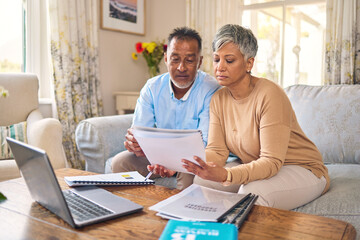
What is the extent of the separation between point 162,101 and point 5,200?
998 millimetres

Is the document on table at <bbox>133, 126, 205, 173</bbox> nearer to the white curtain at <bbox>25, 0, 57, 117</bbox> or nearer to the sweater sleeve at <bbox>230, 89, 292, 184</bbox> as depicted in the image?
the sweater sleeve at <bbox>230, 89, 292, 184</bbox>

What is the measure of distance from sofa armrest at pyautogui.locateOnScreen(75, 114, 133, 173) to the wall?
144 centimetres

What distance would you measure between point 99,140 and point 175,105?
1.63ft

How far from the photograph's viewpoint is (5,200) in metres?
1.05

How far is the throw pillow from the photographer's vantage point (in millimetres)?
2045

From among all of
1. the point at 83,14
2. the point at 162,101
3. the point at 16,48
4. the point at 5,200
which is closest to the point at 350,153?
the point at 162,101

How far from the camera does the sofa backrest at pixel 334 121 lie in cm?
183

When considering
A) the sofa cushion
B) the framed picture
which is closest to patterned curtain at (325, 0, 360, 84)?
the sofa cushion

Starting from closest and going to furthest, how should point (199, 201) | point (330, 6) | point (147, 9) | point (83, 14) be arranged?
1. point (199, 201)
2. point (330, 6)
3. point (83, 14)
4. point (147, 9)

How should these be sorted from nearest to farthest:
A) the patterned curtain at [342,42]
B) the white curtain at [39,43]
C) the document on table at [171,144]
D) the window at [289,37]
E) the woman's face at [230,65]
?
1. the document on table at [171,144]
2. the woman's face at [230,65]
3. the patterned curtain at [342,42]
4. the white curtain at [39,43]
5. the window at [289,37]

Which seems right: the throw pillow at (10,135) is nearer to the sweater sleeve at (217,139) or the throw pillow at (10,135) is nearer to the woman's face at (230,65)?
the sweater sleeve at (217,139)

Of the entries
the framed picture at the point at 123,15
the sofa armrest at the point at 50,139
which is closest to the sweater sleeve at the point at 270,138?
the sofa armrest at the point at 50,139

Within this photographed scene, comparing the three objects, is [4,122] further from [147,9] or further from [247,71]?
[147,9]

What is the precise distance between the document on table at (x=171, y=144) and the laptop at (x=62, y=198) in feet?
0.69
